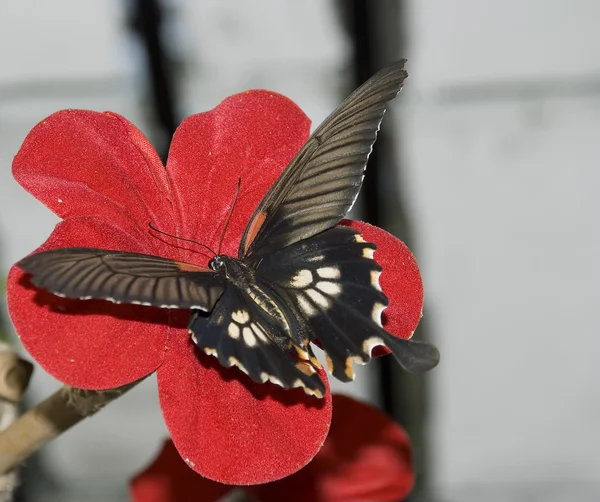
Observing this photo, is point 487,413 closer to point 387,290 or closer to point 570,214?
point 570,214

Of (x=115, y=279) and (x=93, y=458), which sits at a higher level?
(x=115, y=279)

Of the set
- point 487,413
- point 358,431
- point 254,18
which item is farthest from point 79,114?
point 487,413

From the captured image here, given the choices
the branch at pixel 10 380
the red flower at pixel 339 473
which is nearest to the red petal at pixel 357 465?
the red flower at pixel 339 473

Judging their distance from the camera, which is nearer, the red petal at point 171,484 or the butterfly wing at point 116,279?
the butterfly wing at point 116,279

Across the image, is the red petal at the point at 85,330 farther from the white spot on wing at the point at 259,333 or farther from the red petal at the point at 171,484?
the red petal at the point at 171,484

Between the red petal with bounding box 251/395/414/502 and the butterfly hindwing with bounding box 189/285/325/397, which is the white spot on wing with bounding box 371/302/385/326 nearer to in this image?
the butterfly hindwing with bounding box 189/285/325/397
